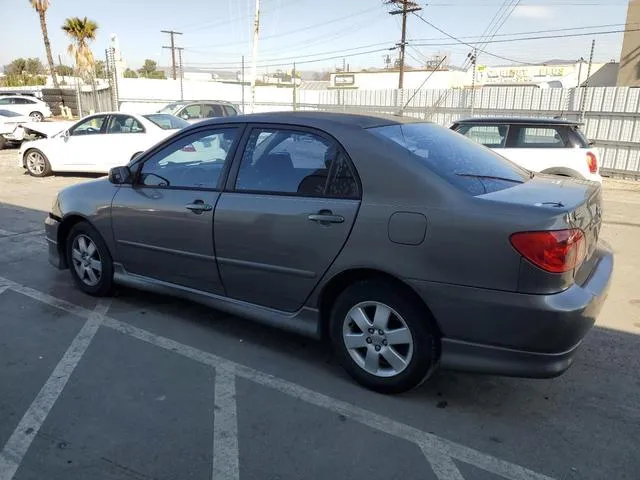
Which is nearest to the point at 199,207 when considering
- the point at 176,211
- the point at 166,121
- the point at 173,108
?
the point at 176,211

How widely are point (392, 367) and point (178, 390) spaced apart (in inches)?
50.9

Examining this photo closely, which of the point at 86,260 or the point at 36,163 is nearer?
the point at 86,260

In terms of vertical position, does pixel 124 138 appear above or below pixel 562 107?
below

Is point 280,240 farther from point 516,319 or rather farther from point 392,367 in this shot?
point 516,319

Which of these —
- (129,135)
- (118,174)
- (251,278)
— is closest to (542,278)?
(251,278)

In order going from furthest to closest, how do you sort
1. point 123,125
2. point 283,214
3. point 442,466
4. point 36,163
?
point 36,163
point 123,125
point 283,214
point 442,466

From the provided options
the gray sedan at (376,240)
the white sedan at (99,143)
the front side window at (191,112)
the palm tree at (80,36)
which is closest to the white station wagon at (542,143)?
the gray sedan at (376,240)

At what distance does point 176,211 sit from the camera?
394 cm

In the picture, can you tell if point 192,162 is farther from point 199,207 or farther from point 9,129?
point 9,129

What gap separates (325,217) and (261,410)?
1.16m

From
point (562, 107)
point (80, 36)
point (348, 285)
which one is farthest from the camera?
point (80, 36)

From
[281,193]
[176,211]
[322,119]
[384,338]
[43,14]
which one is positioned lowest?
[384,338]

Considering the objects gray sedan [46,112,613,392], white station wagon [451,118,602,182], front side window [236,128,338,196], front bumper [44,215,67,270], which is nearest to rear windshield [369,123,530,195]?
gray sedan [46,112,613,392]

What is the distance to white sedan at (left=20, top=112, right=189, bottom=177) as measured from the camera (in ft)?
38.1
